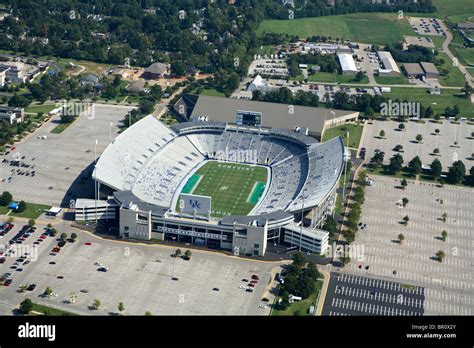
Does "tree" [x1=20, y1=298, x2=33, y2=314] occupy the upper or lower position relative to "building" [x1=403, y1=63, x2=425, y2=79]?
upper

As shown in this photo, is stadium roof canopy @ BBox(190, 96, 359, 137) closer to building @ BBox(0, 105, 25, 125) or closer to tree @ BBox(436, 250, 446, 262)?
building @ BBox(0, 105, 25, 125)

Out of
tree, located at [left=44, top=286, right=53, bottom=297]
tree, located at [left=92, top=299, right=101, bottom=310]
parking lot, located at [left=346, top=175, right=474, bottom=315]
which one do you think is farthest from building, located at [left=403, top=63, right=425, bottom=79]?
tree, located at [left=44, top=286, right=53, bottom=297]

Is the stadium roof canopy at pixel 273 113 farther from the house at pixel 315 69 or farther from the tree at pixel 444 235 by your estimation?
the tree at pixel 444 235

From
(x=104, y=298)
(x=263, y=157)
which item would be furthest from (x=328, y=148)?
(x=104, y=298)

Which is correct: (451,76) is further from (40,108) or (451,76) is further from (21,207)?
(21,207)

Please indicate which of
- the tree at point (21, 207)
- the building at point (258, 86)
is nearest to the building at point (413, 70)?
the building at point (258, 86)

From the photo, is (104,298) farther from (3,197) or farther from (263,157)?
(263,157)
